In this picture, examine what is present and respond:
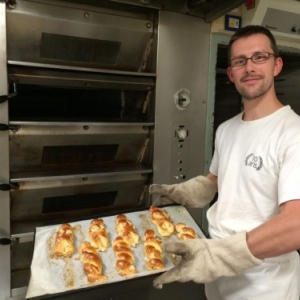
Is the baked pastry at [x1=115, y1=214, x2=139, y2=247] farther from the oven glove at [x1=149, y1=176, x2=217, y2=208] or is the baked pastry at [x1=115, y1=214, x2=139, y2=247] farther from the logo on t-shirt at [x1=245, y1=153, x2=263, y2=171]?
the logo on t-shirt at [x1=245, y1=153, x2=263, y2=171]

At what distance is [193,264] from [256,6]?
1.93m

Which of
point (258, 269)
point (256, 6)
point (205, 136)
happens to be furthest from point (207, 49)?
point (258, 269)

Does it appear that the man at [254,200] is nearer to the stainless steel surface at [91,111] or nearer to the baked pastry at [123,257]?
the baked pastry at [123,257]

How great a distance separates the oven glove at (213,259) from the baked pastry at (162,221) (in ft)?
1.67

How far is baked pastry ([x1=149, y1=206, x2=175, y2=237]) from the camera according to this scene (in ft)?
4.77

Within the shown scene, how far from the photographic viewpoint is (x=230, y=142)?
1257mm

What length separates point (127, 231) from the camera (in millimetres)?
1385

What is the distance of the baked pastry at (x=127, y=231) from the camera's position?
1368 millimetres

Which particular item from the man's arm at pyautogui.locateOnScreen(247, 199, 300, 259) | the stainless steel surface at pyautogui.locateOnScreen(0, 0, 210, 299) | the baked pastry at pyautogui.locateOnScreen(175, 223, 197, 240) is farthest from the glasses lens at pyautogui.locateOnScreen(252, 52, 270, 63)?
the stainless steel surface at pyautogui.locateOnScreen(0, 0, 210, 299)

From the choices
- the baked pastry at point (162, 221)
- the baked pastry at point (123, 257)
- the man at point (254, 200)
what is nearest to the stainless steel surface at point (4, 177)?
the baked pastry at point (123, 257)

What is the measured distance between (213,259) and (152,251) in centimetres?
47

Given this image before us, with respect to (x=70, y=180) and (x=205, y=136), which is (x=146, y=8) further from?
(x=70, y=180)

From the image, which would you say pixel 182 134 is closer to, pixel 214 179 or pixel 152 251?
pixel 214 179

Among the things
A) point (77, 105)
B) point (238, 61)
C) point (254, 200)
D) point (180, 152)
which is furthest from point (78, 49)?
point (254, 200)
